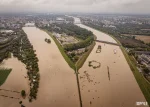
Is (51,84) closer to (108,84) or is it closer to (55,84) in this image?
(55,84)

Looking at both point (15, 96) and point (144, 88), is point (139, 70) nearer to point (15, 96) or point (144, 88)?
point (144, 88)

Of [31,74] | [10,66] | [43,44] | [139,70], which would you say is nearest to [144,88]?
[139,70]

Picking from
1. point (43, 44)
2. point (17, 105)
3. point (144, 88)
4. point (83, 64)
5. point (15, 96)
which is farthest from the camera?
point (43, 44)

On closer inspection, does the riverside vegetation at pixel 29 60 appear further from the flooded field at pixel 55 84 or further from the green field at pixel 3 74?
the flooded field at pixel 55 84

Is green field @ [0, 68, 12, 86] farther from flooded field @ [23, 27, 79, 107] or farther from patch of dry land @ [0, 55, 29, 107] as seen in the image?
flooded field @ [23, 27, 79, 107]

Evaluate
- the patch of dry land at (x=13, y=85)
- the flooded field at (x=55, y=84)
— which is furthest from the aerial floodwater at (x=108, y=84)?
the patch of dry land at (x=13, y=85)
